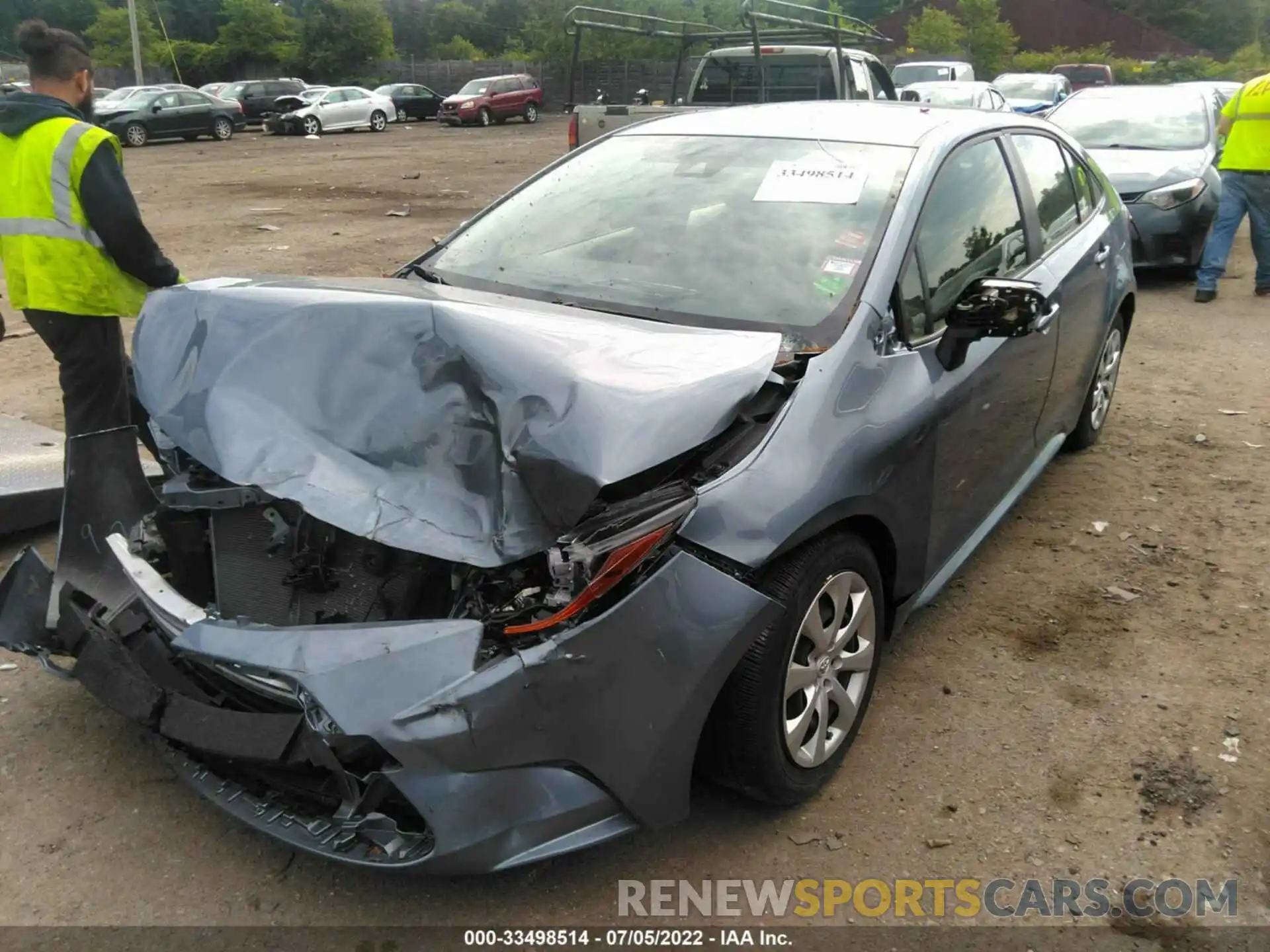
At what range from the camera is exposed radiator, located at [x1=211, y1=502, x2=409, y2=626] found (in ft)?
8.22

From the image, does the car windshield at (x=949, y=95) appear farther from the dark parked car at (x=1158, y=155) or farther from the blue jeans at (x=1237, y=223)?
the blue jeans at (x=1237, y=223)

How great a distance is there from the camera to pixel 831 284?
10.0 feet

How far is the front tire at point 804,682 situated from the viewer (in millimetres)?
2465

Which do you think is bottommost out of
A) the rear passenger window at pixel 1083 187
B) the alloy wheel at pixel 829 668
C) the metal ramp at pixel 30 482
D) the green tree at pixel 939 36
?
the metal ramp at pixel 30 482

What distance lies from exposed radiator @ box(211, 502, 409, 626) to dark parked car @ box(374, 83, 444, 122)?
36178 mm

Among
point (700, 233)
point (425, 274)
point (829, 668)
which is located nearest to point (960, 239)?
point (700, 233)

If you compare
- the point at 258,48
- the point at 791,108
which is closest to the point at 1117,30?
the point at 258,48

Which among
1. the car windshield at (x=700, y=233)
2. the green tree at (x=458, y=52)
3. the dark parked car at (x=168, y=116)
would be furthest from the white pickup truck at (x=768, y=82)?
the green tree at (x=458, y=52)

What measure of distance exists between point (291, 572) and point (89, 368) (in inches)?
78.9

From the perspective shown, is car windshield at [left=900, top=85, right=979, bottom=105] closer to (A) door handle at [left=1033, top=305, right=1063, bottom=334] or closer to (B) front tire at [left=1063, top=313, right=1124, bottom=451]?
(B) front tire at [left=1063, top=313, right=1124, bottom=451]

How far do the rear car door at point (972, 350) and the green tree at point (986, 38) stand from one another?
43.6 meters

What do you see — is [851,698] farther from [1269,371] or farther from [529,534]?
[1269,371]

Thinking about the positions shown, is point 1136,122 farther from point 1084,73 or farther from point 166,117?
point 166,117

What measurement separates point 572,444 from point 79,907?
162 centimetres
